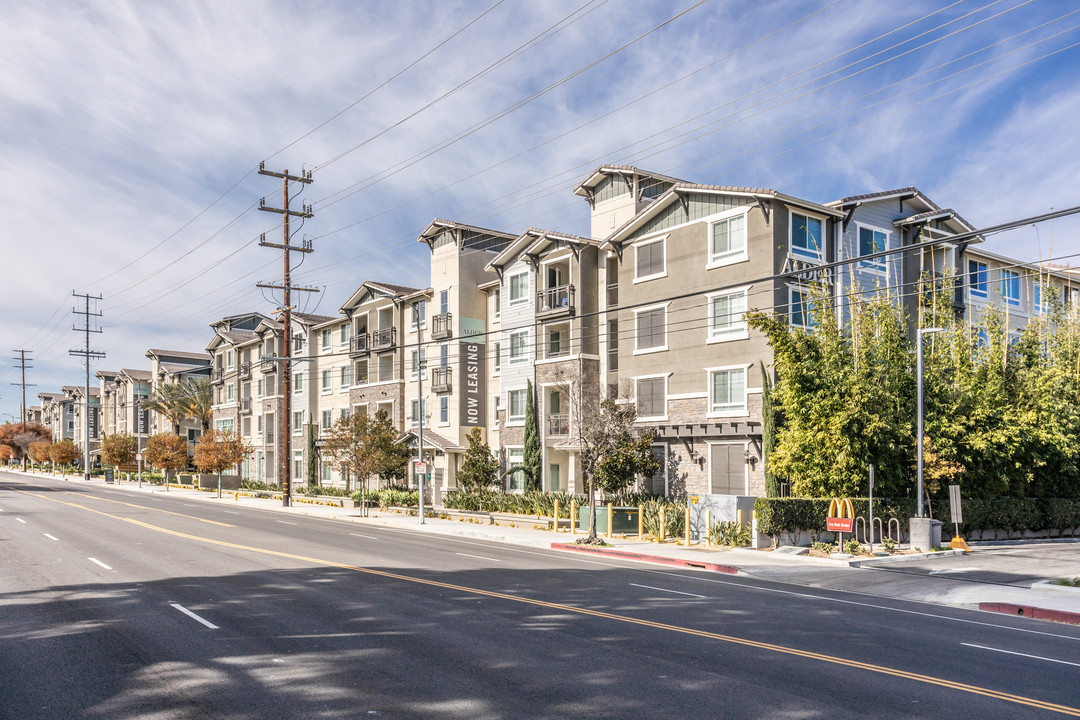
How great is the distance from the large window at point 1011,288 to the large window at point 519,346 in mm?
24087

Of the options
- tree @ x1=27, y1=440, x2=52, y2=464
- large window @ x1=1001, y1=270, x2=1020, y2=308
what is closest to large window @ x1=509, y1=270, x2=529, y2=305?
large window @ x1=1001, y1=270, x2=1020, y2=308

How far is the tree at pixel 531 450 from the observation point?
41156 millimetres

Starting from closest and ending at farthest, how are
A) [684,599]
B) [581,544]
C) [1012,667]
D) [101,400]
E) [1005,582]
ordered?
[1012,667] < [684,599] < [1005,582] < [581,544] < [101,400]

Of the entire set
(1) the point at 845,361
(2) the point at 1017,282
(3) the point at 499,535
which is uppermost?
(2) the point at 1017,282

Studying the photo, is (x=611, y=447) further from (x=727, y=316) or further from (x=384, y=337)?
(x=384, y=337)

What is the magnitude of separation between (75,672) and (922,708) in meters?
9.12

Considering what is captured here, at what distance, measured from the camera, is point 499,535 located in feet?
101

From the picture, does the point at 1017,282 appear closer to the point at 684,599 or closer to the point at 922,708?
the point at 684,599

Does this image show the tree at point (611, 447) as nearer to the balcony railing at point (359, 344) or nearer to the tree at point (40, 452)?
the balcony railing at point (359, 344)

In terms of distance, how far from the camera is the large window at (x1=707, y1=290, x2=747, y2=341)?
3291 cm

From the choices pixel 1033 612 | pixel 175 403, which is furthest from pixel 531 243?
pixel 175 403

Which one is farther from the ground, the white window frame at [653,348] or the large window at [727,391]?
the white window frame at [653,348]

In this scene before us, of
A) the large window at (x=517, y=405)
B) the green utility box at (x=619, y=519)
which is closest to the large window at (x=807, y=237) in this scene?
the green utility box at (x=619, y=519)

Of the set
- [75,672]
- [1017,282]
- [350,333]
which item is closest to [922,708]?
[75,672]
